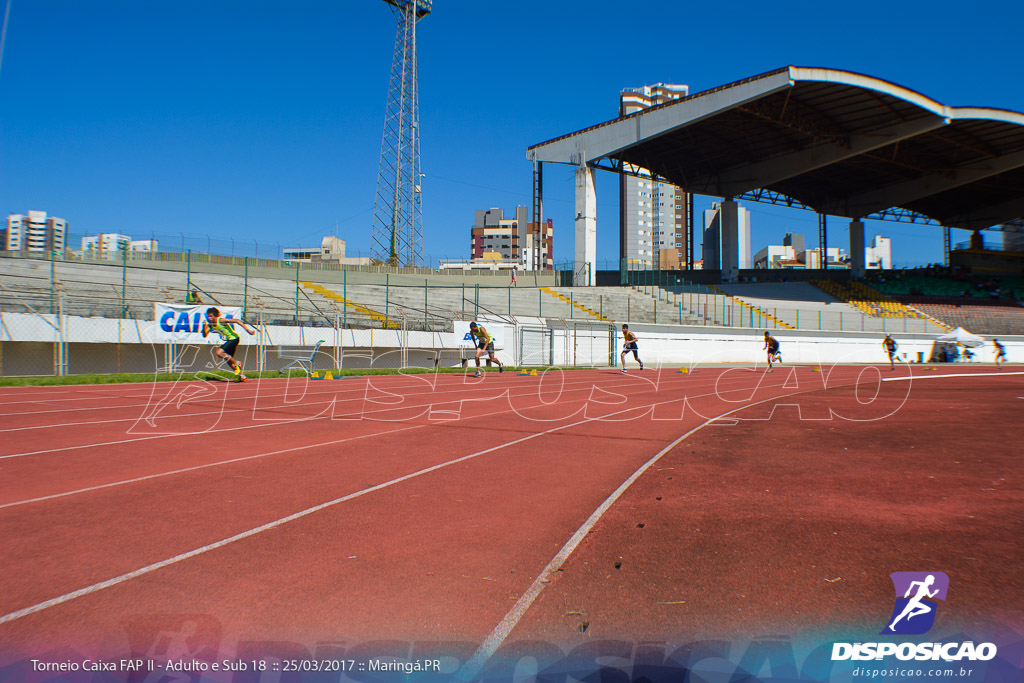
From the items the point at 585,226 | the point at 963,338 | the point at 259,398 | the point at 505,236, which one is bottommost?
the point at 259,398

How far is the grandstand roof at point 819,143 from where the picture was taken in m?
35.1

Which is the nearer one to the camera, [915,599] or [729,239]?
[915,599]

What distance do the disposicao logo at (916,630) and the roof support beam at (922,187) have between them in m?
54.2

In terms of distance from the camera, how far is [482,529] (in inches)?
169

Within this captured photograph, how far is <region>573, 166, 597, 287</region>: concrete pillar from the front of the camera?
41750 millimetres

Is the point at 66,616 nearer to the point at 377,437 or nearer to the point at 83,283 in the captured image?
the point at 377,437

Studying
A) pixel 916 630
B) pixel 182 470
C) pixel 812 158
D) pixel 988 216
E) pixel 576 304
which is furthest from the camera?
pixel 988 216

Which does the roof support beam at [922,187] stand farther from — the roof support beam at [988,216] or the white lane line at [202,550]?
the white lane line at [202,550]

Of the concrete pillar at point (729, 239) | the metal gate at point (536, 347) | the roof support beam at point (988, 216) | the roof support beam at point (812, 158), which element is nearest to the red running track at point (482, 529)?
the metal gate at point (536, 347)

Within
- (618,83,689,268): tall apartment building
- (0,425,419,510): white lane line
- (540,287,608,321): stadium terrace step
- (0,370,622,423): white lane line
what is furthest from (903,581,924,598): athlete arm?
(618,83,689,268): tall apartment building

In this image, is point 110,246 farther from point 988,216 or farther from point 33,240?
point 988,216

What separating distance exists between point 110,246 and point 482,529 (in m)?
Answer: 32.1

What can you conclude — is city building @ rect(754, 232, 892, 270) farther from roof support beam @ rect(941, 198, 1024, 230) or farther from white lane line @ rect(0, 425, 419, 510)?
white lane line @ rect(0, 425, 419, 510)

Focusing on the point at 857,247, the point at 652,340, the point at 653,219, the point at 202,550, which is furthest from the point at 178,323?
the point at 653,219
